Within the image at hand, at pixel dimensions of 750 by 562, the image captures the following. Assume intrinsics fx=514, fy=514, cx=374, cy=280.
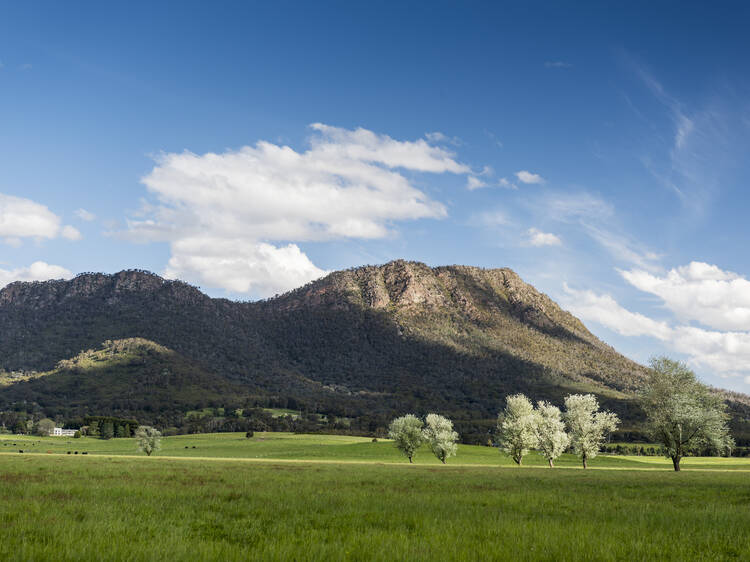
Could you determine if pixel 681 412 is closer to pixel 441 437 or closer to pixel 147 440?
pixel 441 437

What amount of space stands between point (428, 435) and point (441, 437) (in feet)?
8.63

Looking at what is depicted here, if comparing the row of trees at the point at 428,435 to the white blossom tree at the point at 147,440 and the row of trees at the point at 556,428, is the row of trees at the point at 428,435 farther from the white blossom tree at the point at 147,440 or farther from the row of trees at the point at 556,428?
the white blossom tree at the point at 147,440

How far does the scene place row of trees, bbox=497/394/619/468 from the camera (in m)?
75.7

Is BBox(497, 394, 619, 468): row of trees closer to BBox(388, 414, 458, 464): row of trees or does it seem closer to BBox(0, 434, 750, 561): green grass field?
BBox(388, 414, 458, 464): row of trees

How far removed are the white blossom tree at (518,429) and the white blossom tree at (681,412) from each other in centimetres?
2006

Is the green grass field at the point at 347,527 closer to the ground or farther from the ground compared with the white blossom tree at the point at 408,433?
farther from the ground

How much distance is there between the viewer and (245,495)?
17.5 metres

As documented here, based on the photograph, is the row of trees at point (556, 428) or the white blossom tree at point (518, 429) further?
the white blossom tree at point (518, 429)

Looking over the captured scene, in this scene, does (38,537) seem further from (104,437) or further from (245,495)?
(104,437)

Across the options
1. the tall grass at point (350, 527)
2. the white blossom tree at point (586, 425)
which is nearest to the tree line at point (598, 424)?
the white blossom tree at point (586, 425)

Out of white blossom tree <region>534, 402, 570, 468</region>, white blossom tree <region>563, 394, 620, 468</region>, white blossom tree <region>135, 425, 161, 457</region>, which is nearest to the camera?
white blossom tree <region>563, 394, 620, 468</region>

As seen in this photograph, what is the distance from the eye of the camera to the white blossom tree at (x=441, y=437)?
93375 mm

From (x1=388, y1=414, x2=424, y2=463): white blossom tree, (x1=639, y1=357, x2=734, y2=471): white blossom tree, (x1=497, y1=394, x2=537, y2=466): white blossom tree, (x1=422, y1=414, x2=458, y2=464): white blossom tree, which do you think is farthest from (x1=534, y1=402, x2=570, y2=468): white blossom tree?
(x1=388, y1=414, x2=424, y2=463): white blossom tree

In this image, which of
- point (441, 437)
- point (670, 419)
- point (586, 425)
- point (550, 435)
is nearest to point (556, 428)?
point (550, 435)
